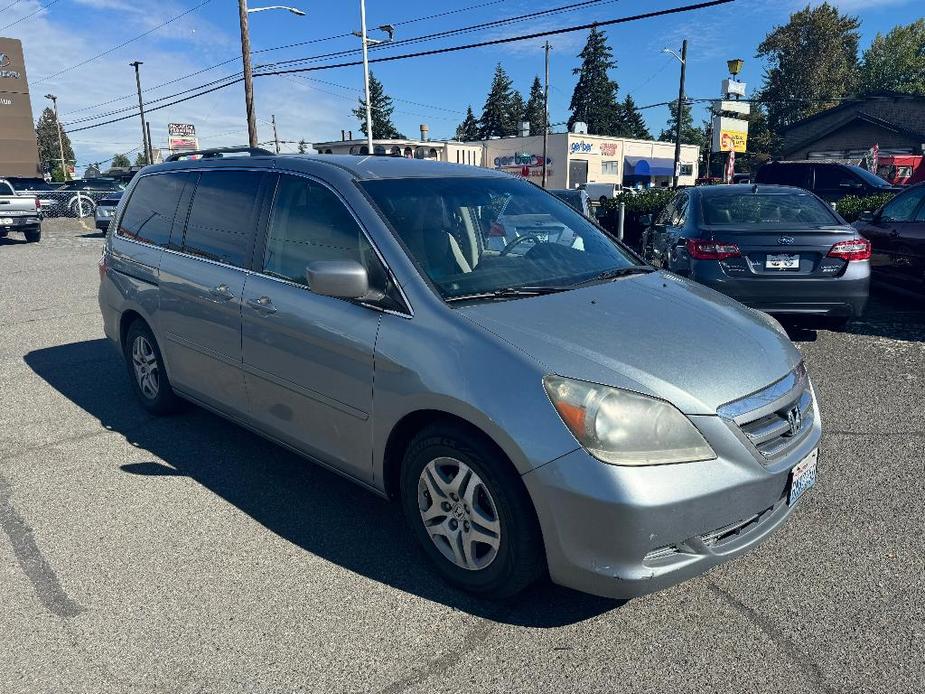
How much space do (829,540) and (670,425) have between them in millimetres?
1438

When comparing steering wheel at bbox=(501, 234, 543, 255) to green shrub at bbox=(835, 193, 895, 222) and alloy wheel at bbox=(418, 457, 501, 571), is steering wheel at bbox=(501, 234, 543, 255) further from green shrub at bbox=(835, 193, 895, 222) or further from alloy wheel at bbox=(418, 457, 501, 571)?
green shrub at bbox=(835, 193, 895, 222)

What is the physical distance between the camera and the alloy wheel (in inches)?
104

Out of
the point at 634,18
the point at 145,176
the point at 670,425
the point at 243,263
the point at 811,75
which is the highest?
the point at 811,75

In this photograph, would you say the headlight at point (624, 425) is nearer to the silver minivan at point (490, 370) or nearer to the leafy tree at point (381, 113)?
the silver minivan at point (490, 370)

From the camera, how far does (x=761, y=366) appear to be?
9.02 feet

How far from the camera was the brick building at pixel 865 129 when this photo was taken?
3360cm

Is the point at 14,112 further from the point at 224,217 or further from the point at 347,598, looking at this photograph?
the point at 347,598

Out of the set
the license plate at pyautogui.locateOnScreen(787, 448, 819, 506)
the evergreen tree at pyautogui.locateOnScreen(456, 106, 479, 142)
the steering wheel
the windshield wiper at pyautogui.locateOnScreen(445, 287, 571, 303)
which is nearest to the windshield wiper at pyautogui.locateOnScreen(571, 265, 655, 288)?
the windshield wiper at pyautogui.locateOnScreen(445, 287, 571, 303)

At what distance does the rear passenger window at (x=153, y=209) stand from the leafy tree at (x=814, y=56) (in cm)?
8238

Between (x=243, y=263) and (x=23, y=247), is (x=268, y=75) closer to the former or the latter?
(x=23, y=247)

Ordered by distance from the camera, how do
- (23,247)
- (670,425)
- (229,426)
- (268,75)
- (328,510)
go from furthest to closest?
(268,75), (23,247), (229,426), (328,510), (670,425)

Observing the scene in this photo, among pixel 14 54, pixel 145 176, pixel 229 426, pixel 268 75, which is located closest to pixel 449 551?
pixel 229 426

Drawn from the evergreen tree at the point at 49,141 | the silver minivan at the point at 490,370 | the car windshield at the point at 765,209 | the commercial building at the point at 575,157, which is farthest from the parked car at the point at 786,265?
the evergreen tree at the point at 49,141

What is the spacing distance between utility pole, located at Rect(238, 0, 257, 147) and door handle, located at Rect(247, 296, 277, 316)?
68.5 ft
